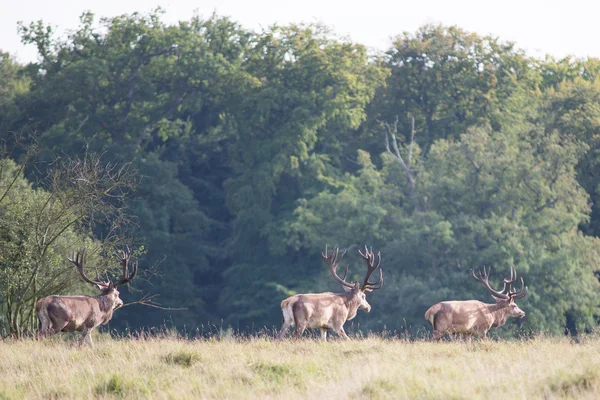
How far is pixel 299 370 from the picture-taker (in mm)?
13078

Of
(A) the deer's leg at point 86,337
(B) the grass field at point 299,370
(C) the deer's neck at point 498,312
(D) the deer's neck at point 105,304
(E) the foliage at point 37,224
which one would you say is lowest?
(C) the deer's neck at point 498,312

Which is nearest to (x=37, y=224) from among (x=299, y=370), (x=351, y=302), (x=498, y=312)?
(x=351, y=302)

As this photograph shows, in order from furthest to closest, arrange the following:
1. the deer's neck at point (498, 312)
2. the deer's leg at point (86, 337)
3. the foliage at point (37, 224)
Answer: the deer's neck at point (498, 312) → the foliage at point (37, 224) → the deer's leg at point (86, 337)

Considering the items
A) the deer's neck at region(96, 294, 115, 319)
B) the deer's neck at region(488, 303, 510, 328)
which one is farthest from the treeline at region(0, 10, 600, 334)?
the deer's neck at region(96, 294, 115, 319)

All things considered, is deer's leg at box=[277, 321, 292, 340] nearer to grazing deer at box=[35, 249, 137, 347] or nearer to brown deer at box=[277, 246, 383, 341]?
brown deer at box=[277, 246, 383, 341]

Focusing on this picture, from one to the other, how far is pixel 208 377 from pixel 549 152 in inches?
1197

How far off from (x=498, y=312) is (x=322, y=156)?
2650 centimetres

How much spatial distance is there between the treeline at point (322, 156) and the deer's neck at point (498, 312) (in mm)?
16031

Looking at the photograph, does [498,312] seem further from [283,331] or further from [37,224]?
[37,224]

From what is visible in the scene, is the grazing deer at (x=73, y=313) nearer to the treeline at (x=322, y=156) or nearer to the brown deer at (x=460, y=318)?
the brown deer at (x=460, y=318)

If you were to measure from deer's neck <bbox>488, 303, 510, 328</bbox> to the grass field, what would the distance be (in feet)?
9.68

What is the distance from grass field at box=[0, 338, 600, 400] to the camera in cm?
1132

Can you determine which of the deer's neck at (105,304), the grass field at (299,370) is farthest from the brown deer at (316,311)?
the deer's neck at (105,304)

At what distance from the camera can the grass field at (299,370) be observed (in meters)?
11.3
